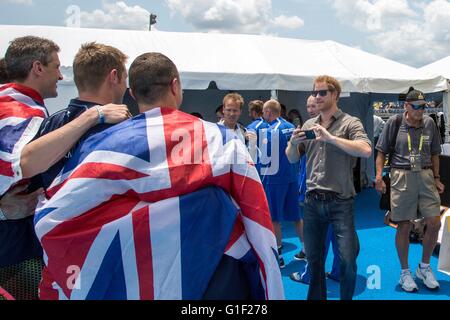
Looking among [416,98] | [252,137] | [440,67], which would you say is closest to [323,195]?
[416,98]

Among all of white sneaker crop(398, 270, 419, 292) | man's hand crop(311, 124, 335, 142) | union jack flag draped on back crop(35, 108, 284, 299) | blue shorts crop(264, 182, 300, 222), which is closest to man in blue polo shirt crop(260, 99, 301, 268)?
blue shorts crop(264, 182, 300, 222)

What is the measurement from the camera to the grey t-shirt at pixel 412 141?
146 inches

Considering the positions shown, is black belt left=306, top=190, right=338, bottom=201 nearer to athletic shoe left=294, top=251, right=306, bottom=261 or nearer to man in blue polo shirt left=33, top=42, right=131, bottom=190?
man in blue polo shirt left=33, top=42, right=131, bottom=190

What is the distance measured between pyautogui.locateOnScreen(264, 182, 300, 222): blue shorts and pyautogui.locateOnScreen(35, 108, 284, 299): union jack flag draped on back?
350cm

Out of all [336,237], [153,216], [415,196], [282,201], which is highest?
[153,216]

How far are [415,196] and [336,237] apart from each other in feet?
4.40

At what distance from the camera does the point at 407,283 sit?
371 centimetres

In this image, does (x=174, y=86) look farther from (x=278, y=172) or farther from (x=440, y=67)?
(x=440, y=67)

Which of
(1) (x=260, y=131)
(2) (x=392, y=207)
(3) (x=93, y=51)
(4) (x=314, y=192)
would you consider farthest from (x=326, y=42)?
(3) (x=93, y=51)

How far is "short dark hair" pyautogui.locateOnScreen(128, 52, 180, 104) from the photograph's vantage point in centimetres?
137

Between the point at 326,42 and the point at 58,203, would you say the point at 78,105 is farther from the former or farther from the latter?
the point at 326,42

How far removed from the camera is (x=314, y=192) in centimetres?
292

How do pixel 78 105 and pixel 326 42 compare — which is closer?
pixel 78 105
